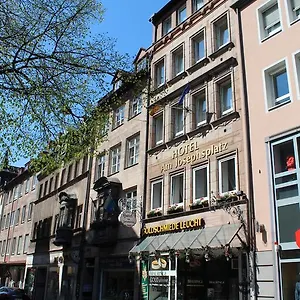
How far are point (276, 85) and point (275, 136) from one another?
236 centimetres

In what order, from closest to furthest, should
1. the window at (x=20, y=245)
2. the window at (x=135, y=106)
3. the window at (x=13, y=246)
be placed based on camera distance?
the window at (x=135, y=106), the window at (x=20, y=245), the window at (x=13, y=246)

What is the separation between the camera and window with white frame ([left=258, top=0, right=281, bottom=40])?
51.9 ft

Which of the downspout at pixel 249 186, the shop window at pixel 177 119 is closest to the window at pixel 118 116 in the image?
the shop window at pixel 177 119

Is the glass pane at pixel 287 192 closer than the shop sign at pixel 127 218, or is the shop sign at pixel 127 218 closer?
the glass pane at pixel 287 192

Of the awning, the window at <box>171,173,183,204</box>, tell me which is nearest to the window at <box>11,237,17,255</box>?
the awning

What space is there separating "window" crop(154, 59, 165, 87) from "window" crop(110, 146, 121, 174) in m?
5.18

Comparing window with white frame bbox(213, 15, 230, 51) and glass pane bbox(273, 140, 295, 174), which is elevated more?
window with white frame bbox(213, 15, 230, 51)

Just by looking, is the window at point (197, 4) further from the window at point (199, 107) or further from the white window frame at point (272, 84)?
the white window frame at point (272, 84)

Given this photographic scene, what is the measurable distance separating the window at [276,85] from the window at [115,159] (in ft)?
40.0

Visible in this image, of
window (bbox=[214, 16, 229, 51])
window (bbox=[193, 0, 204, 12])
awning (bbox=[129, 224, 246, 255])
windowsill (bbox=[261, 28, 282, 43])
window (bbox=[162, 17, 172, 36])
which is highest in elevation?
window (bbox=[162, 17, 172, 36])

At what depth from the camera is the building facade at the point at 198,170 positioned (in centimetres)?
1519

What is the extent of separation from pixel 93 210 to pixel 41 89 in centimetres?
1492

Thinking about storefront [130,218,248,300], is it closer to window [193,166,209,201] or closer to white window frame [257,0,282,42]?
window [193,166,209,201]

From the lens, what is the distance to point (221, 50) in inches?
710
